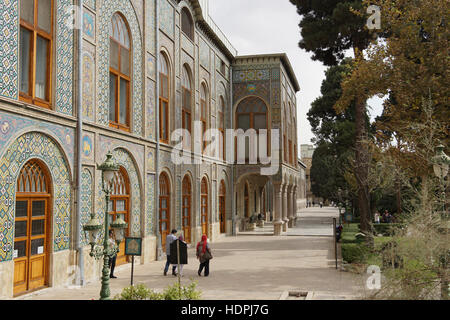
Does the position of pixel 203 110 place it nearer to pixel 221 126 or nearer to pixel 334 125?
pixel 221 126

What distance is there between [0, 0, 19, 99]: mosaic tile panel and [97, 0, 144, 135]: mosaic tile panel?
3.64m

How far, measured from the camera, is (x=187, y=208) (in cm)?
2222

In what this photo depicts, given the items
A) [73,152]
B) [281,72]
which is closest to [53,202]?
[73,152]

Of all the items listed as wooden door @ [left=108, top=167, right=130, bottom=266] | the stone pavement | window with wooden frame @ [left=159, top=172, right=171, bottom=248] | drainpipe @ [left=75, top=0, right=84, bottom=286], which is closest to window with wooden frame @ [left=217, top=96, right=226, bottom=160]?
the stone pavement

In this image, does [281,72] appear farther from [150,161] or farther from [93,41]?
[93,41]

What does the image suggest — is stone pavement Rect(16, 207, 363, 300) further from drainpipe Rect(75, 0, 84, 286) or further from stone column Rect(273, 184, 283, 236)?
stone column Rect(273, 184, 283, 236)

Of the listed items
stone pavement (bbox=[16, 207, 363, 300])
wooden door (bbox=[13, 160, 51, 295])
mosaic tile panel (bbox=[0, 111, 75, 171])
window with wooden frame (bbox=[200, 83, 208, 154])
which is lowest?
stone pavement (bbox=[16, 207, 363, 300])

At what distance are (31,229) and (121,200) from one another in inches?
187

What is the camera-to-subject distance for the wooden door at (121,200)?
1489 centimetres

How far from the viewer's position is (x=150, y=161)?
Answer: 17.6m

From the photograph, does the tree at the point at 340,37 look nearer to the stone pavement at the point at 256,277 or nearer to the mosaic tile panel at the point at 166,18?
the stone pavement at the point at 256,277

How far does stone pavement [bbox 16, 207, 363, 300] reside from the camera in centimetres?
1099

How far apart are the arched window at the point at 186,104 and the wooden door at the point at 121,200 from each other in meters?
6.30

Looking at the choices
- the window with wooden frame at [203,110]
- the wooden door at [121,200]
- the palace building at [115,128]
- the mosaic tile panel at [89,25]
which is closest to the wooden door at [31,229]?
the palace building at [115,128]
